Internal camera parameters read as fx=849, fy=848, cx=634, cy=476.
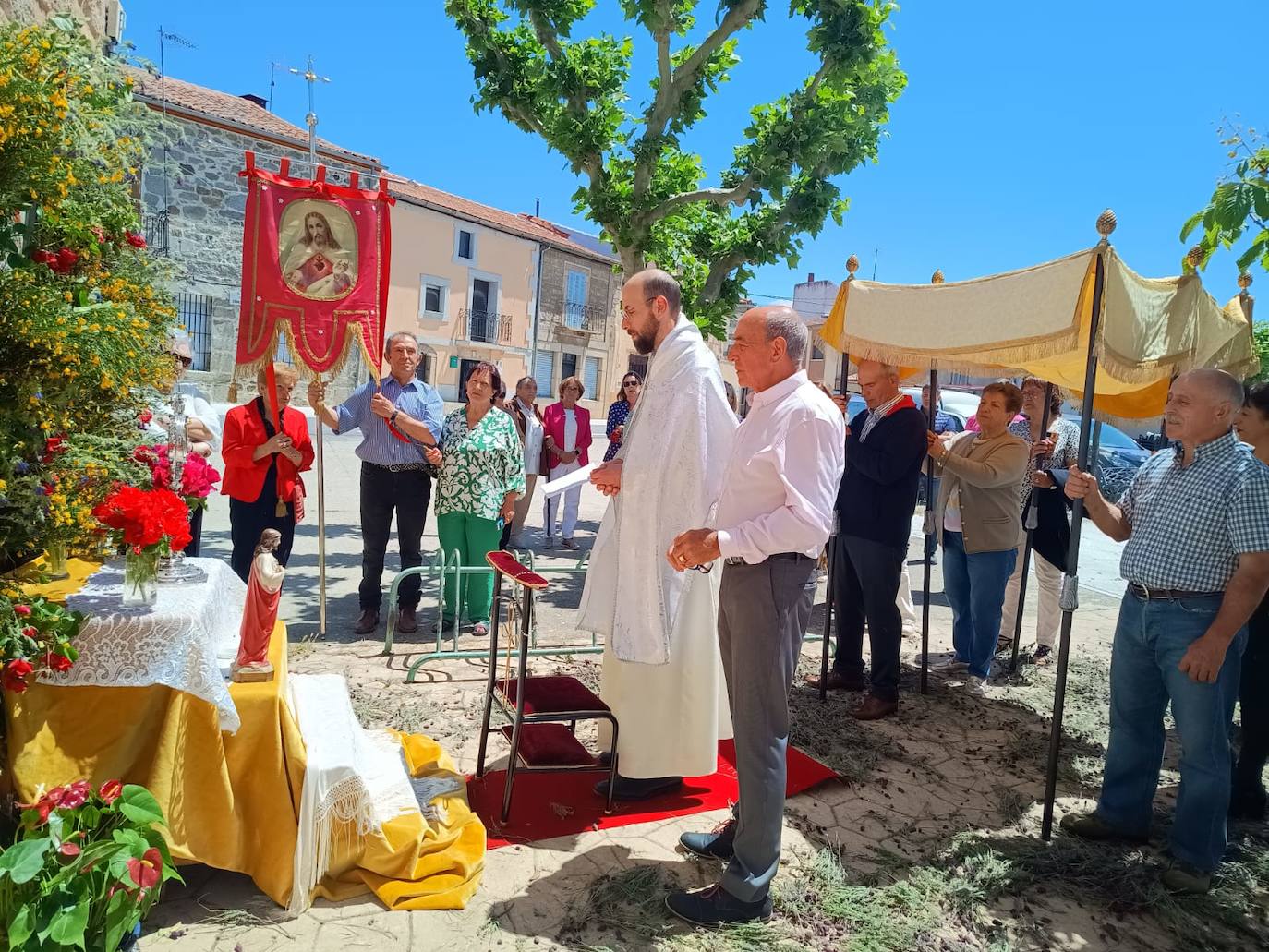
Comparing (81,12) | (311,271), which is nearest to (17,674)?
(81,12)

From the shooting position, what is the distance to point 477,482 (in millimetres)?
5898

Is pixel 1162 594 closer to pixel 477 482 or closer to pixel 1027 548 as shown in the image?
pixel 1027 548

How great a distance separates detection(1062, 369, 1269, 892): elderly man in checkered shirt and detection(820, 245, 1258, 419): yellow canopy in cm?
70

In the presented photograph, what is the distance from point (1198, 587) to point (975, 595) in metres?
2.67

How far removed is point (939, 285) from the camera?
489 cm

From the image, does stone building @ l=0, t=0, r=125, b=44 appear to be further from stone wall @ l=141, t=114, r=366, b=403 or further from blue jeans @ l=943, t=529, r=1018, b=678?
stone wall @ l=141, t=114, r=366, b=403

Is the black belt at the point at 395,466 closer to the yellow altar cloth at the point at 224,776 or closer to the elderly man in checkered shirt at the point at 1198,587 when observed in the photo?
the yellow altar cloth at the point at 224,776

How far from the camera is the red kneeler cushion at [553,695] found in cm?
354

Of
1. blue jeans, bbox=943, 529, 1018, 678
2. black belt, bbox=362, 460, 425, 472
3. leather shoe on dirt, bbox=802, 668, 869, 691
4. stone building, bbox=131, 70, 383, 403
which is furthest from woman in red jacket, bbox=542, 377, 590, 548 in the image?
stone building, bbox=131, 70, 383, 403

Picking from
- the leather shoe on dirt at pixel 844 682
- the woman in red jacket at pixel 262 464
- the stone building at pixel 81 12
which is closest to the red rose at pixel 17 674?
the stone building at pixel 81 12

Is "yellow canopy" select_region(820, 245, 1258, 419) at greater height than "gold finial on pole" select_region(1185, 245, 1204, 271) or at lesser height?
lesser

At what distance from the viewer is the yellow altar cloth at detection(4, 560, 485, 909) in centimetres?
257

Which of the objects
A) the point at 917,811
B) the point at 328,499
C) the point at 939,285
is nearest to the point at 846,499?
the point at 939,285

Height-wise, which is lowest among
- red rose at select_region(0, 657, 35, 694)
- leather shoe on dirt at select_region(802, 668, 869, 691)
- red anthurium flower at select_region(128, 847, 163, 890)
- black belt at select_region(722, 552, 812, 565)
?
leather shoe on dirt at select_region(802, 668, 869, 691)
